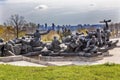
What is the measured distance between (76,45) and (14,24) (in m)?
22.4

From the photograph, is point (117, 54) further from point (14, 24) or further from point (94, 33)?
point (14, 24)

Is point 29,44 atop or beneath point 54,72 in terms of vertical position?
beneath

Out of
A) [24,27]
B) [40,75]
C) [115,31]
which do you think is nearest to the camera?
[40,75]

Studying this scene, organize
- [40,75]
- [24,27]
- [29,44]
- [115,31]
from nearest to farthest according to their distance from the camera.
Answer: [40,75]
[29,44]
[115,31]
[24,27]

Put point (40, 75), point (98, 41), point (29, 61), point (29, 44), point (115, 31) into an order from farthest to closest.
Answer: point (115, 31) → point (98, 41) → point (29, 44) → point (29, 61) → point (40, 75)

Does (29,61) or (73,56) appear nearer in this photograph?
(29,61)

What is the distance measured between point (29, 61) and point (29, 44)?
3309 mm

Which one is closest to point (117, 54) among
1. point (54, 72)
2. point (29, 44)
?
point (29, 44)

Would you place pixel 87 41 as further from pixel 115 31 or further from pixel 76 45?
pixel 115 31

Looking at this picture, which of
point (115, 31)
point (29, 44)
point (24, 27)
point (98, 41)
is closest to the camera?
point (29, 44)

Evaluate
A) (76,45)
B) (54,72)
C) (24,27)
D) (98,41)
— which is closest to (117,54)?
(98,41)

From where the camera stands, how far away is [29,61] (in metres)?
15.4

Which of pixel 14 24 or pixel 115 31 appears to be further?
pixel 14 24

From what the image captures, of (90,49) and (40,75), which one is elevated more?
(40,75)
